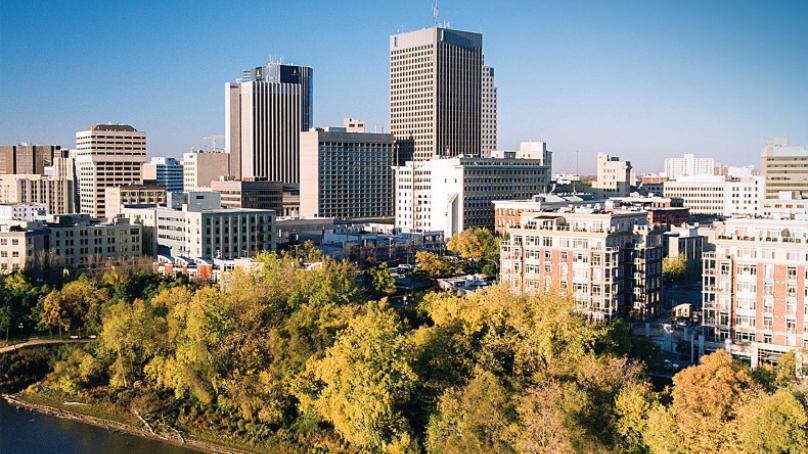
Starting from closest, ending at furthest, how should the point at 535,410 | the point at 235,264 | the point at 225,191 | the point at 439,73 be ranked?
the point at 535,410
the point at 235,264
the point at 225,191
the point at 439,73

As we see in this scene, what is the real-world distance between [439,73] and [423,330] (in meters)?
53.5

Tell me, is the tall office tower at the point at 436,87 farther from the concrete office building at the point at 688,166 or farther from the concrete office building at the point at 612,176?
the concrete office building at the point at 688,166

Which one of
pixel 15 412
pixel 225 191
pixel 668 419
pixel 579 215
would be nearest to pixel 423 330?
pixel 668 419

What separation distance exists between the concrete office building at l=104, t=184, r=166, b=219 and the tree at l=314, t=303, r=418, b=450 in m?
50.0

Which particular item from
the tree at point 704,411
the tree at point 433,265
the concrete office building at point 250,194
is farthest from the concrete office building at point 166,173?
the tree at point 704,411

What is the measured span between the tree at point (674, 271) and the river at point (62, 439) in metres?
23.8

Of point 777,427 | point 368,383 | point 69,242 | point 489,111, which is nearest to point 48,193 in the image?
point 489,111

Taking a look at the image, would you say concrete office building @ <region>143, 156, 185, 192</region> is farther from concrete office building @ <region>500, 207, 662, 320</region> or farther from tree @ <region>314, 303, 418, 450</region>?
tree @ <region>314, 303, 418, 450</region>

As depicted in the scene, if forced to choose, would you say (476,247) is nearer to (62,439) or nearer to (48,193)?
(62,439)

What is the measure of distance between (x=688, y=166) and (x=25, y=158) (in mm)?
82984

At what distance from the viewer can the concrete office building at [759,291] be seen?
28.8m

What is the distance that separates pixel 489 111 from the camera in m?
91.7

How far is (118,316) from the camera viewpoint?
32438mm

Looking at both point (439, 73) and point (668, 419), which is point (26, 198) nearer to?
point (439, 73)
